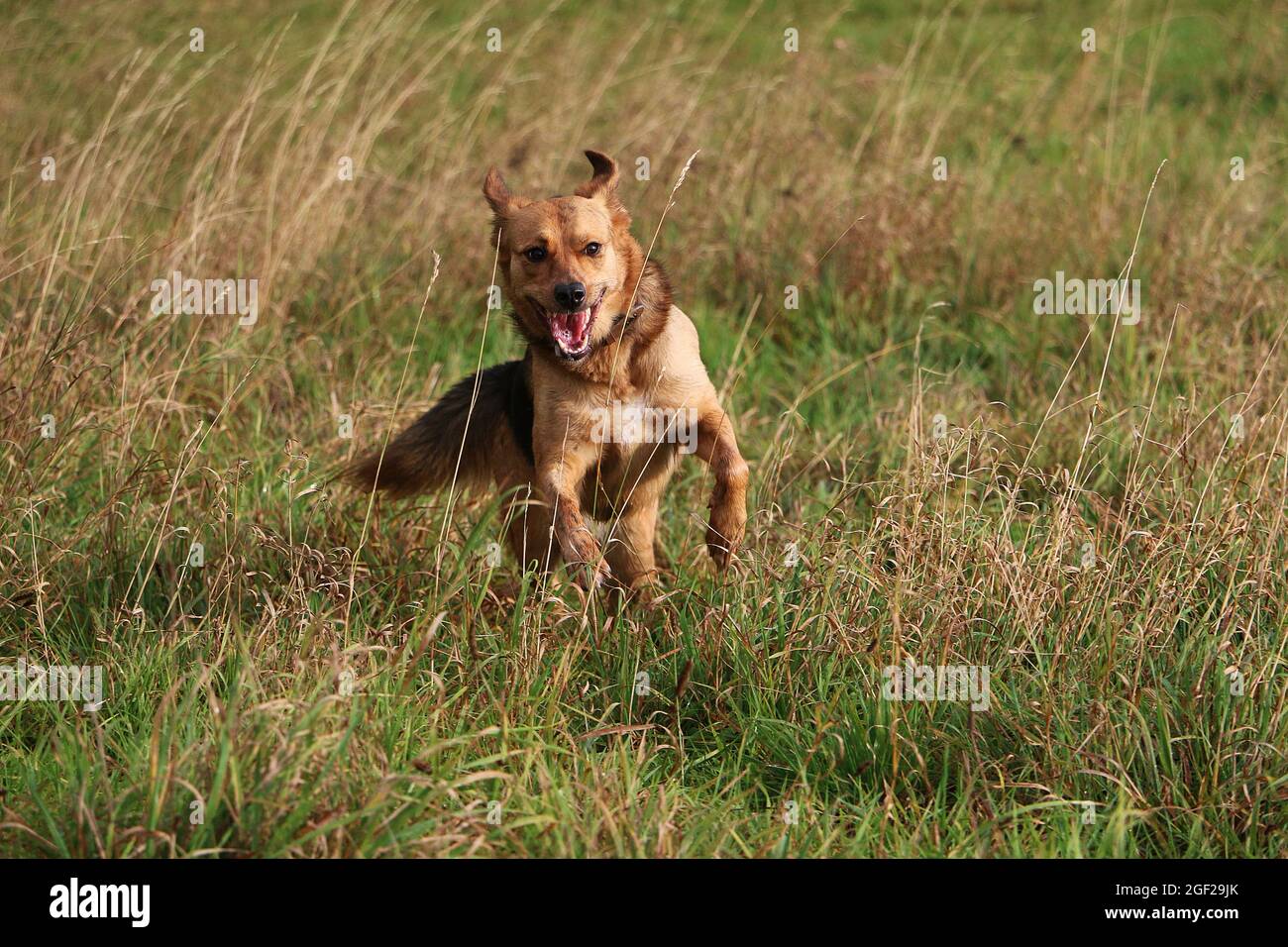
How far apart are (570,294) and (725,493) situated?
748 mm

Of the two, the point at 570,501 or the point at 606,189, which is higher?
the point at 606,189

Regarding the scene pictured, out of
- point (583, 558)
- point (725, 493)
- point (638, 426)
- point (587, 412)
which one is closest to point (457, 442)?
point (587, 412)

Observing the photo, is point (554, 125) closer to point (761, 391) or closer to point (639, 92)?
point (639, 92)

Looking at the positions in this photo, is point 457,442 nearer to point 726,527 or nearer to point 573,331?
point 573,331

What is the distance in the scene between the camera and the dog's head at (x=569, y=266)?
384 centimetres

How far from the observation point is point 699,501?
4684 millimetres

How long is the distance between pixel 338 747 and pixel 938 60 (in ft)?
26.6

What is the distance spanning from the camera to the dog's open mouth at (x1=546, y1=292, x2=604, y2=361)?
3.86 metres

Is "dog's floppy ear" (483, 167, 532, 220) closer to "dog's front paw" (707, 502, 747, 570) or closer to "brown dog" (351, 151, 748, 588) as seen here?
"brown dog" (351, 151, 748, 588)

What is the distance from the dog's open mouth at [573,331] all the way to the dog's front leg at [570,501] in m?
0.28

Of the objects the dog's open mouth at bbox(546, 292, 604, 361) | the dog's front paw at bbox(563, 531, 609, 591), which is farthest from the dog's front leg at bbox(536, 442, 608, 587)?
the dog's open mouth at bbox(546, 292, 604, 361)

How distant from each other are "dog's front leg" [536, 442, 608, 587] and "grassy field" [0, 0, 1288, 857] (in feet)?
0.44

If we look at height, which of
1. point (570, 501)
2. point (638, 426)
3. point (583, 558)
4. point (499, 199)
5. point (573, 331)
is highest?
point (499, 199)

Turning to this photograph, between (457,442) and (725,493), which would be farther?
(457,442)
